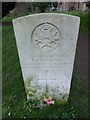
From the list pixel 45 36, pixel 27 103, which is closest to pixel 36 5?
pixel 27 103

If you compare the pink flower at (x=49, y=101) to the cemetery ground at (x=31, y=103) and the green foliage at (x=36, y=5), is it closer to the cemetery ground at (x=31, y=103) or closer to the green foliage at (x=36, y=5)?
the cemetery ground at (x=31, y=103)

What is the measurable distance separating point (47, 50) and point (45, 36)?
239 millimetres

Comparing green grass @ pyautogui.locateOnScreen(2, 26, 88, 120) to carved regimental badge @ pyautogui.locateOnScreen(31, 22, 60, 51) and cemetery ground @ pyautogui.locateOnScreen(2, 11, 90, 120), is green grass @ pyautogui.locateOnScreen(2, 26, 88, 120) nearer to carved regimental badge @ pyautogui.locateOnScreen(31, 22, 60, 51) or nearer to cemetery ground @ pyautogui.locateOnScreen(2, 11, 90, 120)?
cemetery ground @ pyautogui.locateOnScreen(2, 11, 90, 120)

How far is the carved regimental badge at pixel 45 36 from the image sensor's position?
542 cm

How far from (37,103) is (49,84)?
0.41 metres

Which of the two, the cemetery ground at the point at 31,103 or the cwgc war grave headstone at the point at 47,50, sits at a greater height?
the cwgc war grave headstone at the point at 47,50

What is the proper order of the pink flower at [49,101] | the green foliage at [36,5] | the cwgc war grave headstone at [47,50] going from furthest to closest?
the green foliage at [36,5] < the pink flower at [49,101] < the cwgc war grave headstone at [47,50]

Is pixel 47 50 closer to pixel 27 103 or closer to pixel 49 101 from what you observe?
pixel 49 101

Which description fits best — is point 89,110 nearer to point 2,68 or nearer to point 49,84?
point 49,84

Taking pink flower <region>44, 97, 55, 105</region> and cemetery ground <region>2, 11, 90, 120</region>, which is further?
pink flower <region>44, 97, 55, 105</region>

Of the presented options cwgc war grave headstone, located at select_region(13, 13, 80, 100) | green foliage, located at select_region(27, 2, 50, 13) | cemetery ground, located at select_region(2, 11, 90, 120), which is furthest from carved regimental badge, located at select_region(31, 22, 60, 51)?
green foliage, located at select_region(27, 2, 50, 13)

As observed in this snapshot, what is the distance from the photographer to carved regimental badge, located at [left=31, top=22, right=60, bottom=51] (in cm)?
542

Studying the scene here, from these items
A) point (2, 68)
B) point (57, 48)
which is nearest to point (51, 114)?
point (57, 48)

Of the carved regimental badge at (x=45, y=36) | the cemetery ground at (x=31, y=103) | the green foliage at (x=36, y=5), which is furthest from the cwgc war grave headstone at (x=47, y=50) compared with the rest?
the green foliage at (x=36, y=5)
